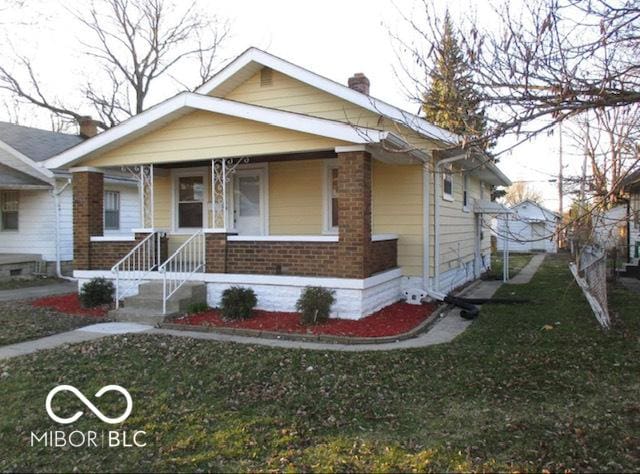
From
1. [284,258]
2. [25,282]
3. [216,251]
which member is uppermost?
[216,251]

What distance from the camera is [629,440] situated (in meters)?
4.15

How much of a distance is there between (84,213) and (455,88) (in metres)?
9.27

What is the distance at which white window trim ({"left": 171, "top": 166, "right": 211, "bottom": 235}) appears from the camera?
12516 mm

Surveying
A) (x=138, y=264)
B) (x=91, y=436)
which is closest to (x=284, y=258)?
(x=138, y=264)

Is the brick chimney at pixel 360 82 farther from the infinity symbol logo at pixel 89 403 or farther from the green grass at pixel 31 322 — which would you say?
the infinity symbol logo at pixel 89 403

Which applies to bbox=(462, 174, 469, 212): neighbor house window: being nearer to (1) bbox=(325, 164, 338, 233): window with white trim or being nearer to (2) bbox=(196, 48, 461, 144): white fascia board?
(1) bbox=(325, 164, 338, 233): window with white trim

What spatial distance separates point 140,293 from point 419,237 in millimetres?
5547

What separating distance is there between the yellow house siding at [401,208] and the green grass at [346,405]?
3443 mm

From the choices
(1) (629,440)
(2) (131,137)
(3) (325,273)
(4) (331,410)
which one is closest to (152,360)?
(4) (331,410)

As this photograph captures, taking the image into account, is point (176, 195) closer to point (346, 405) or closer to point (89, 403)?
point (89, 403)

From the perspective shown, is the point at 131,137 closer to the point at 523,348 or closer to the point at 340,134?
the point at 340,134

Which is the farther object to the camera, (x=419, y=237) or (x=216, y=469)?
(x=419, y=237)

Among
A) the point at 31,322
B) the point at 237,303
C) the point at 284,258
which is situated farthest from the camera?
the point at 284,258

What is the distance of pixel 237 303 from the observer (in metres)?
9.23
